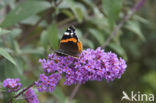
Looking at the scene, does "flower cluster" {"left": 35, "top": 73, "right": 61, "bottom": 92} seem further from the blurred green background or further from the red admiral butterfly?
the blurred green background

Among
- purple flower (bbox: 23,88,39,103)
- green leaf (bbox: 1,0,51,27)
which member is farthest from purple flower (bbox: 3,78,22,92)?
green leaf (bbox: 1,0,51,27)

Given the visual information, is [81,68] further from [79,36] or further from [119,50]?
[119,50]

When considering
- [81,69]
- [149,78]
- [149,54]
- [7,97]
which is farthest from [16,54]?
[149,54]

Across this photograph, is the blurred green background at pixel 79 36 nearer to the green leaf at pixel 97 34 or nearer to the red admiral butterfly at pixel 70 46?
the green leaf at pixel 97 34

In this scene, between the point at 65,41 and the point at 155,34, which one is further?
the point at 155,34

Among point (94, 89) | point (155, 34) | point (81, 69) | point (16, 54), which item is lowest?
point (81, 69)

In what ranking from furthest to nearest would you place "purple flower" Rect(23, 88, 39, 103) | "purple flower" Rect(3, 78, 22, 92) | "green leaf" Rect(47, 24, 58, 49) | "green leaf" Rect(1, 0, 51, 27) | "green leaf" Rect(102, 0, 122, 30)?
"green leaf" Rect(1, 0, 51, 27), "green leaf" Rect(47, 24, 58, 49), "green leaf" Rect(102, 0, 122, 30), "purple flower" Rect(23, 88, 39, 103), "purple flower" Rect(3, 78, 22, 92)

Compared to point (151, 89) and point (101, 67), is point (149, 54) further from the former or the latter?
point (101, 67)
